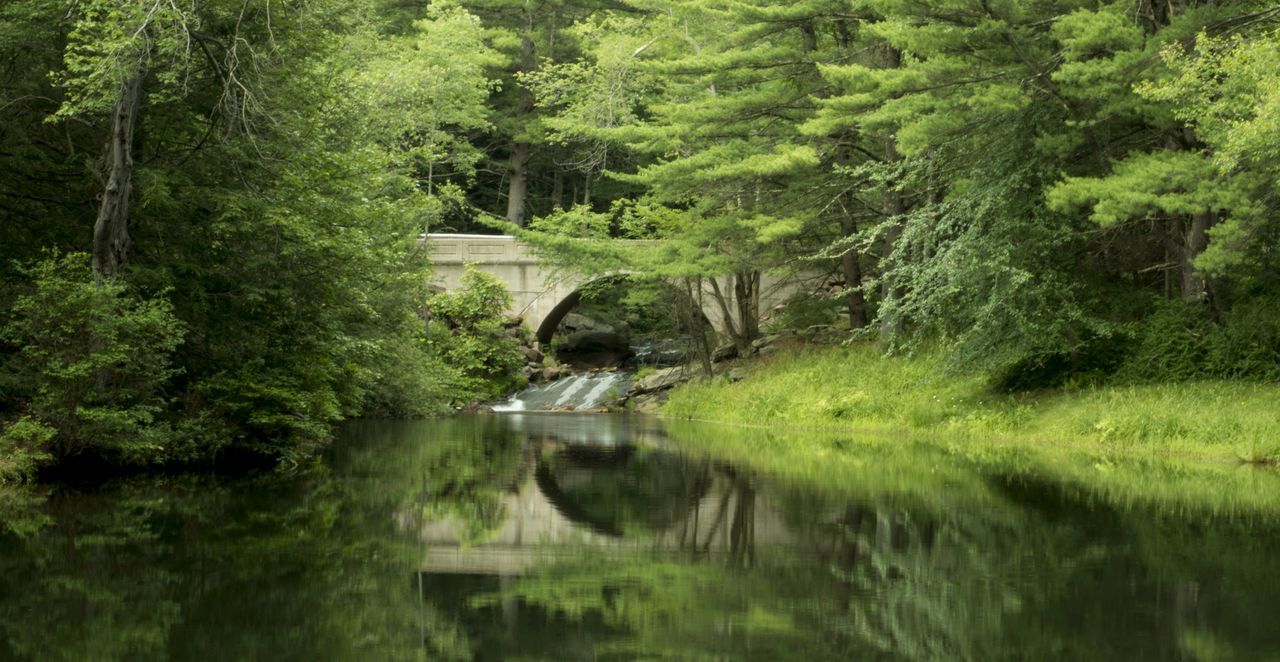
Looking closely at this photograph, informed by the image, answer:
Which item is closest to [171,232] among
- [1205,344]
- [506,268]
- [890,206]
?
[1205,344]

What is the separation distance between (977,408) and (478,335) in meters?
17.9

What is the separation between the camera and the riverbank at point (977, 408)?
51.9ft

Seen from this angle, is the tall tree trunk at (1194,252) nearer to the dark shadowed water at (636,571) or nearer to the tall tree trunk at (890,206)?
the tall tree trunk at (890,206)

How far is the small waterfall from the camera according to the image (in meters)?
33.8

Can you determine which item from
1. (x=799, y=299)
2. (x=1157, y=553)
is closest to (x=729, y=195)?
(x=799, y=299)

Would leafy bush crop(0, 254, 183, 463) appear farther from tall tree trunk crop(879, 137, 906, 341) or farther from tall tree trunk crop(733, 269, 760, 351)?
tall tree trunk crop(733, 269, 760, 351)

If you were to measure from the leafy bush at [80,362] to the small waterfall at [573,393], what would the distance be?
21.1 metres

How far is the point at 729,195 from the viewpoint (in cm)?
2722

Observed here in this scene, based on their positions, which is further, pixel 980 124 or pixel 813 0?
pixel 813 0

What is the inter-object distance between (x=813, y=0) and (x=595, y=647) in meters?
20.6

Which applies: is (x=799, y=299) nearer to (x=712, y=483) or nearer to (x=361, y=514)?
(x=712, y=483)

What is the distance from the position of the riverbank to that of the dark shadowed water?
3755 mm

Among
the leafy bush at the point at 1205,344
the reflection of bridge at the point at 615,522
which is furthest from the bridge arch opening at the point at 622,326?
the reflection of bridge at the point at 615,522

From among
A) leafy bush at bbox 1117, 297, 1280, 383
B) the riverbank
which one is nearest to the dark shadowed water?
the riverbank
